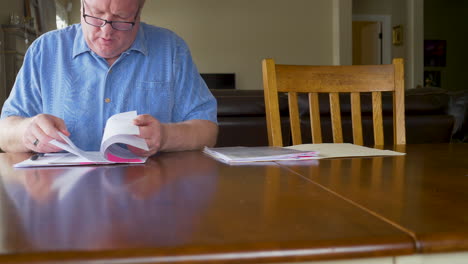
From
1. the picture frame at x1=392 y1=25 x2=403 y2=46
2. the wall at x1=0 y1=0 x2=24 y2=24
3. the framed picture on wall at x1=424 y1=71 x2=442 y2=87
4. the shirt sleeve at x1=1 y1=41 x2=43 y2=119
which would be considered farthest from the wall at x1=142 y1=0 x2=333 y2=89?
the shirt sleeve at x1=1 y1=41 x2=43 y2=119

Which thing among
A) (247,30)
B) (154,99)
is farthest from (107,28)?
(247,30)

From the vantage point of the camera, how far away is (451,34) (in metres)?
8.89

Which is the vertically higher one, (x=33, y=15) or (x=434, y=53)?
(x=33, y=15)

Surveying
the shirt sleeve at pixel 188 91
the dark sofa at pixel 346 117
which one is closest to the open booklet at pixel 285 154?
the shirt sleeve at pixel 188 91

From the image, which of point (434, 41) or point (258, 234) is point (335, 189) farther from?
point (434, 41)

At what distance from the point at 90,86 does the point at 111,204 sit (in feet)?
2.60

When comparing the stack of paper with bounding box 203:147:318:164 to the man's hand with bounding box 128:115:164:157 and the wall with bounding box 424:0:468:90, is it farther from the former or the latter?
the wall with bounding box 424:0:468:90

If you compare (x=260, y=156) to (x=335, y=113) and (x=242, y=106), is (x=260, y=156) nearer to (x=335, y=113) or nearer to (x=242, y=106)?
(x=335, y=113)

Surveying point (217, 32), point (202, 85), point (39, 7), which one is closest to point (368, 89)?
point (202, 85)

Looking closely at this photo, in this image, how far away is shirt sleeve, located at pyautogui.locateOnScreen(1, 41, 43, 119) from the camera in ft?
3.93

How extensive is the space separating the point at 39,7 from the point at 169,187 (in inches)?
209

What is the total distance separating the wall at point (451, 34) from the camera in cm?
878

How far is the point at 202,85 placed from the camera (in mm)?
1338

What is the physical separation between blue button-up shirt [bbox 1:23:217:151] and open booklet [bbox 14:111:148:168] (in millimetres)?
280
